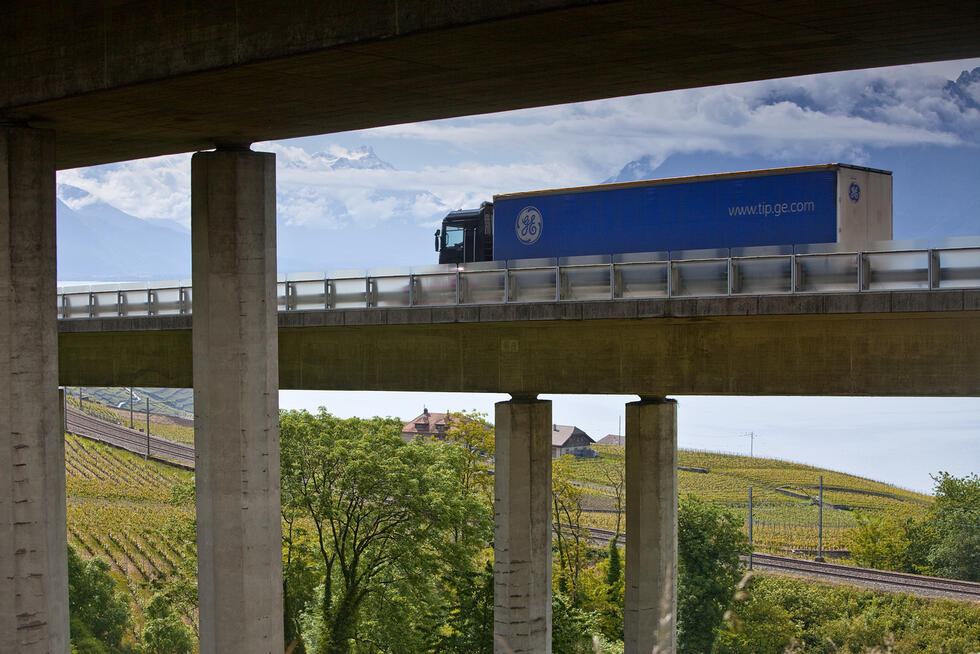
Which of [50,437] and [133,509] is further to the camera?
[133,509]

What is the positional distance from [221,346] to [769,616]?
34.9 meters

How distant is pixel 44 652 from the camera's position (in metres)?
12.8

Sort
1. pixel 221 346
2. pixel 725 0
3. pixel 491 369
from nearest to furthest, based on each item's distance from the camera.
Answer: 1. pixel 725 0
2. pixel 221 346
3. pixel 491 369

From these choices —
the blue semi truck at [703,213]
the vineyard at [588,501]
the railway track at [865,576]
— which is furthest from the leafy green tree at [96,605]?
the blue semi truck at [703,213]

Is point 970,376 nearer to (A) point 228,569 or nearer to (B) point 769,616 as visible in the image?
(A) point 228,569

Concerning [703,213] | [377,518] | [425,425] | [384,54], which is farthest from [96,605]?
[425,425]

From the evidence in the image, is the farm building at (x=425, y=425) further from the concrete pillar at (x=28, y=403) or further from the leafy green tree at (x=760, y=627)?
the concrete pillar at (x=28, y=403)

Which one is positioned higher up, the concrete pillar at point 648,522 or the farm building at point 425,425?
the concrete pillar at point 648,522

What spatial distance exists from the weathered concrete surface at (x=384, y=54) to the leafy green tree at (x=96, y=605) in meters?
29.0

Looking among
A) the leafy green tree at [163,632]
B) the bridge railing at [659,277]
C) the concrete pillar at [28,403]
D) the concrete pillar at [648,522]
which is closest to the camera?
the concrete pillar at [28,403]

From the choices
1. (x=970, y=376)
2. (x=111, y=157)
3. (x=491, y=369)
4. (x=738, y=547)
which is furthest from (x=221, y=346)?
(x=738, y=547)

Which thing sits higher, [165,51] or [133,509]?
[165,51]

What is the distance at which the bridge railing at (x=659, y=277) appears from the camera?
52.7 ft

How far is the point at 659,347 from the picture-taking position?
19.1 meters
